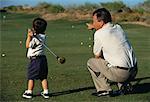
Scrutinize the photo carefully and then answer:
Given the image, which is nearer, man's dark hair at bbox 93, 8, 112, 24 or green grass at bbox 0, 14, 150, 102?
green grass at bbox 0, 14, 150, 102

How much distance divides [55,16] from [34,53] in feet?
137

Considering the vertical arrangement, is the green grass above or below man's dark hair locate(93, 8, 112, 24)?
below

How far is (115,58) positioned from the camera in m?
9.40

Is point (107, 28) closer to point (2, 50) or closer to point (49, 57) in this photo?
point (49, 57)

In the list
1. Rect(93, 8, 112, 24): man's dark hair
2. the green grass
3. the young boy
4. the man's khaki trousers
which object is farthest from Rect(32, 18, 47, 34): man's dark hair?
the green grass

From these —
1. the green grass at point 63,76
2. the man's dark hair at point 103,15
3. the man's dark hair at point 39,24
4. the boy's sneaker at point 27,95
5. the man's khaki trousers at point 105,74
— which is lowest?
the green grass at point 63,76

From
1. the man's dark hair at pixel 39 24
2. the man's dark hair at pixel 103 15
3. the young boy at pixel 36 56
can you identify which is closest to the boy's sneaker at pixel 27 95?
the young boy at pixel 36 56

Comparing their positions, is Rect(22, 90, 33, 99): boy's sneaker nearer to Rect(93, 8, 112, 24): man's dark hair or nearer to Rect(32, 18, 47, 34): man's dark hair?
Rect(32, 18, 47, 34): man's dark hair

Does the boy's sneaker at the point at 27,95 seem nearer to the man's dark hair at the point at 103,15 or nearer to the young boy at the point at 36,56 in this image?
the young boy at the point at 36,56

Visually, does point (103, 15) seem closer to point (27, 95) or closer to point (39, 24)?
point (39, 24)

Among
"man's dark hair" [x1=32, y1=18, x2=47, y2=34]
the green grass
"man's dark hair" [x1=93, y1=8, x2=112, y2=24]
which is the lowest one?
the green grass

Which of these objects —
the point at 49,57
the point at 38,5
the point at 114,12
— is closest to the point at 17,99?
the point at 49,57

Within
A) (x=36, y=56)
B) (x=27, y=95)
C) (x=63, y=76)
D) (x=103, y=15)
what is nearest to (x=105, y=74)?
(x=103, y=15)

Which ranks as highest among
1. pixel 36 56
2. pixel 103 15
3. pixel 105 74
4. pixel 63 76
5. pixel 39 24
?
pixel 103 15
